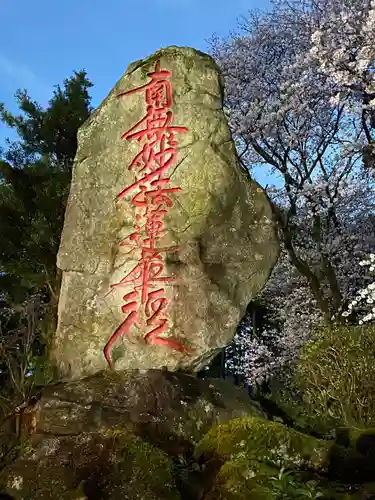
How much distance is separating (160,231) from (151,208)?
0.25 metres

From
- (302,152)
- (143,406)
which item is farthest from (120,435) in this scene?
(302,152)

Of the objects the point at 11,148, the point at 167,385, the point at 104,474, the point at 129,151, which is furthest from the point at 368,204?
the point at 104,474

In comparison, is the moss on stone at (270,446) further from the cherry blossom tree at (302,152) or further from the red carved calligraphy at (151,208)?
the cherry blossom tree at (302,152)

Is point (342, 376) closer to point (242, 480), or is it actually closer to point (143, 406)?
point (143, 406)

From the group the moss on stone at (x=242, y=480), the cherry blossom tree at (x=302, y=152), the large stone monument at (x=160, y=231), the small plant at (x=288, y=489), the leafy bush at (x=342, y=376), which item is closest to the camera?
the small plant at (x=288, y=489)

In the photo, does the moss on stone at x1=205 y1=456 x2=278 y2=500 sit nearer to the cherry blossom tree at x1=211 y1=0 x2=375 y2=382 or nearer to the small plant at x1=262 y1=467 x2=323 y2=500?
the small plant at x1=262 y1=467 x2=323 y2=500

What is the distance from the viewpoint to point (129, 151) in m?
5.41

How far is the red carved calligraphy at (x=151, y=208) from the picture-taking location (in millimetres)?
4965

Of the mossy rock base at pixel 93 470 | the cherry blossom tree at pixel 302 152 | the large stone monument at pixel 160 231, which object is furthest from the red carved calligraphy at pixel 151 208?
the cherry blossom tree at pixel 302 152

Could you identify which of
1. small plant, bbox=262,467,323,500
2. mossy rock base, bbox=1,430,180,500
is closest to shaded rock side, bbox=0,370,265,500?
mossy rock base, bbox=1,430,180,500

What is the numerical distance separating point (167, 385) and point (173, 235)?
1.38 m

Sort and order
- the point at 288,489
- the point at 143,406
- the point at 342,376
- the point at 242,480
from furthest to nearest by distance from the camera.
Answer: the point at 342,376 < the point at 143,406 < the point at 242,480 < the point at 288,489

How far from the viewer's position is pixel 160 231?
513 cm

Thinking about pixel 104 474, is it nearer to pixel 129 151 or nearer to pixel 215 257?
pixel 215 257
